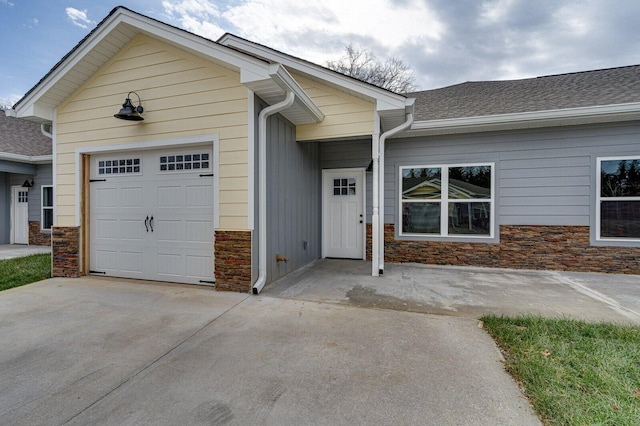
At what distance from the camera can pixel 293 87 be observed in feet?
13.2

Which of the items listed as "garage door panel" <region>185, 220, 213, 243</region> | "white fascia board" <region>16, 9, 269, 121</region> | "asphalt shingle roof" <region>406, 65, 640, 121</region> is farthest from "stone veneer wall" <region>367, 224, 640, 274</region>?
"white fascia board" <region>16, 9, 269, 121</region>

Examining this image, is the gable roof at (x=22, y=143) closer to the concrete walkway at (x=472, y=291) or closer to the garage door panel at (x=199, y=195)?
the garage door panel at (x=199, y=195)

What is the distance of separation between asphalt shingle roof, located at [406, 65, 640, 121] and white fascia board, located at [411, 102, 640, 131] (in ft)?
0.87

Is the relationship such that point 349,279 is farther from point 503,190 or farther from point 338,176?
point 503,190

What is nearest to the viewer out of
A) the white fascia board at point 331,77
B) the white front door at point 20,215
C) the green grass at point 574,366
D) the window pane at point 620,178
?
the green grass at point 574,366

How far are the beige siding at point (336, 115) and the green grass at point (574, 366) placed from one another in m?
3.47

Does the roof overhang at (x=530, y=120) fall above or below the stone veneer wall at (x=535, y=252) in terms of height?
above

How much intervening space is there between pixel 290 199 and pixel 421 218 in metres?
3.01

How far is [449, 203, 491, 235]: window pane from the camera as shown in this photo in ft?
19.7

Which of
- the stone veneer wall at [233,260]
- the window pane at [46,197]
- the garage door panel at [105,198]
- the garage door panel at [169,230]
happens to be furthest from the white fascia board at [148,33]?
the window pane at [46,197]

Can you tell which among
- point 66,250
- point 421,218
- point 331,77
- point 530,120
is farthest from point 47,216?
point 530,120

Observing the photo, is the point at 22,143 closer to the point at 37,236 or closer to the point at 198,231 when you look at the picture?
the point at 37,236

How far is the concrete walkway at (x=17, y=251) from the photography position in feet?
24.2

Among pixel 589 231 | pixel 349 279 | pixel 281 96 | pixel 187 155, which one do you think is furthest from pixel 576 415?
pixel 589 231
